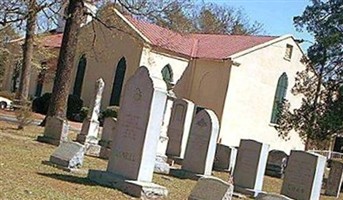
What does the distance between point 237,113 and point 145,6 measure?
15.2 metres

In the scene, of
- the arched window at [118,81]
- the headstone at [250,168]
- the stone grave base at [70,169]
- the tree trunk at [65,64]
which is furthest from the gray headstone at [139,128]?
the arched window at [118,81]

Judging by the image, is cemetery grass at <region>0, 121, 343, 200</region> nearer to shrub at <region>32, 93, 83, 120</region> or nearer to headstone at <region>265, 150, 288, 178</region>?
headstone at <region>265, 150, 288, 178</region>

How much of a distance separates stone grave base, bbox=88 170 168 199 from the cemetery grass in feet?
0.76

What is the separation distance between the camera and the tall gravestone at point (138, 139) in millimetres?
11680

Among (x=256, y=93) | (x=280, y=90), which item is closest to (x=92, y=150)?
(x=256, y=93)

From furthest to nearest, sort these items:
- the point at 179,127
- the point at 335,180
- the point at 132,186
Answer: the point at 335,180 < the point at 179,127 < the point at 132,186

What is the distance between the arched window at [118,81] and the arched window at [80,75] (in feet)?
12.0

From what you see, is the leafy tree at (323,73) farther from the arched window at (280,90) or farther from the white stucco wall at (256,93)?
the arched window at (280,90)

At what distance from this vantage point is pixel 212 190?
11.0m

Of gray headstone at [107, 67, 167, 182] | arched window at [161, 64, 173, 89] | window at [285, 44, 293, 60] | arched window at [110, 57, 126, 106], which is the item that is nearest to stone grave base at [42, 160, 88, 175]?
gray headstone at [107, 67, 167, 182]

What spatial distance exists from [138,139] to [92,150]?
25.7 ft

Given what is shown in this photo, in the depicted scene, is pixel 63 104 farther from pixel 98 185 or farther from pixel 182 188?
pixel 98 185

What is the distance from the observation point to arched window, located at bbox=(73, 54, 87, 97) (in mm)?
44531

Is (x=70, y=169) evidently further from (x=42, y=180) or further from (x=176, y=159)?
(x=176, y=159)
